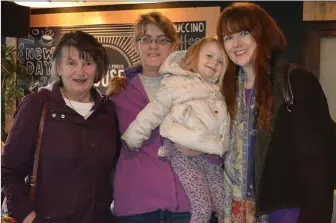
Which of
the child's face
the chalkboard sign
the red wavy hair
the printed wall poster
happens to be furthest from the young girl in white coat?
the chalkboard sign

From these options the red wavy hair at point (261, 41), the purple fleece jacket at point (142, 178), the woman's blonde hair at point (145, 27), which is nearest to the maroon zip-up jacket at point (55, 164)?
the purple fleece jacket at point (142, 178)

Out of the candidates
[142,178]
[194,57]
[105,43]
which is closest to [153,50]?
[194,57]

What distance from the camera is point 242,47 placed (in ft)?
6.01

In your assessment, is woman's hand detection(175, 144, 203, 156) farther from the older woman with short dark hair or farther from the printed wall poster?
the printed wall poster

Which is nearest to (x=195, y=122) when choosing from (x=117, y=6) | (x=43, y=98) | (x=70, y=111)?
(x=70, y=111)

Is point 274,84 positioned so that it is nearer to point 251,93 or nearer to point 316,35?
point 251,93

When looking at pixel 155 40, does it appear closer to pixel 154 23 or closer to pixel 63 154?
pixel 154 23

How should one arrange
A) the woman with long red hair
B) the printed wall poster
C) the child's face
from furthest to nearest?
the printed wall poster → the child's face → the woman with long red hair

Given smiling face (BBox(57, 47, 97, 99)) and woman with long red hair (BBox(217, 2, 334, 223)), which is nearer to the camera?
woman with long red hair (BBox(217, 2, 334, 223))

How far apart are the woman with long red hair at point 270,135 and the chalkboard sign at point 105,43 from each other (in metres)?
2.96

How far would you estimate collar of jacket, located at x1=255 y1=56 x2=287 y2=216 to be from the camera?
1.68 metres

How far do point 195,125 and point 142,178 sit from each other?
38 centimetres

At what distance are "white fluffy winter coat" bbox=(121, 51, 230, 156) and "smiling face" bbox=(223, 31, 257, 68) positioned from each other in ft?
0.98

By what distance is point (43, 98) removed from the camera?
192cm
